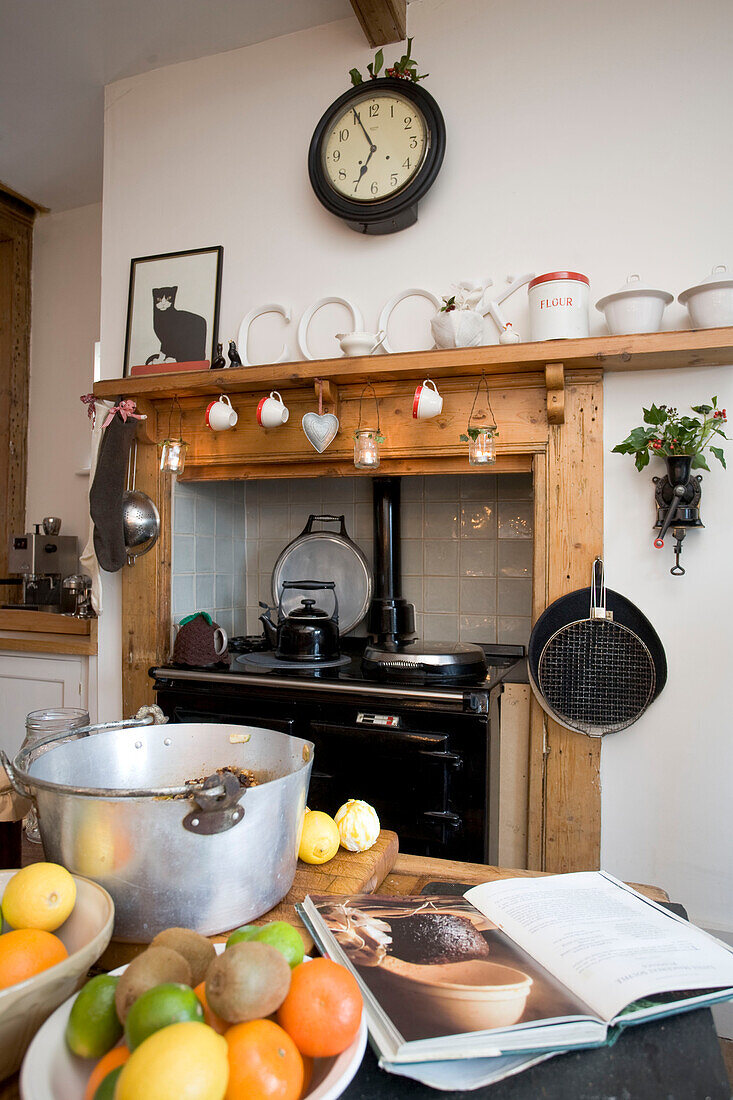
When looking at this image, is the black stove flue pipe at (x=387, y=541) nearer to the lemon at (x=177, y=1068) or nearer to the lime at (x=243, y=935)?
the lime at (x=243, y=935)

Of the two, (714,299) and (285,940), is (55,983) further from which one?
(714,299)

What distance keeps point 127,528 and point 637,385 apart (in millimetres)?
1674

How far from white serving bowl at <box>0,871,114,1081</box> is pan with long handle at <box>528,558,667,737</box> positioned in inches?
59.6

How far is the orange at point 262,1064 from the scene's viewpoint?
19.0 inches

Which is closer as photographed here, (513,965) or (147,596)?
(513,965)

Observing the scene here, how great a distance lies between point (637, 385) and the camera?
2.00 metres

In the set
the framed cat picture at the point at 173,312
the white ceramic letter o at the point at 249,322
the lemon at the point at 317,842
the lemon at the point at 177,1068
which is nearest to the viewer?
the lemon at the point at 177,1068

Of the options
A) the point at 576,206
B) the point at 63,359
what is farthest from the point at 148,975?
the point at 63,359

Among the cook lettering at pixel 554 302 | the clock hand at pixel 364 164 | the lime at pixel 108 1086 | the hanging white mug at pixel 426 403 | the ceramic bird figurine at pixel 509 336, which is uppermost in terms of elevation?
the clock hand at pixel 364 164

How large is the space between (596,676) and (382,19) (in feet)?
6.63

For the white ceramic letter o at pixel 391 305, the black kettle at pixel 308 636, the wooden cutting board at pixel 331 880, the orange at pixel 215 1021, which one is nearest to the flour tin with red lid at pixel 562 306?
the white ceramic letter o at pixel 391 305

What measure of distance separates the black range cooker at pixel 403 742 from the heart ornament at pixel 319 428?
69 cm

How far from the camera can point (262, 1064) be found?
0.49 metres

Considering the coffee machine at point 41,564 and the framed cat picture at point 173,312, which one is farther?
the coffee machine at point 41,564
